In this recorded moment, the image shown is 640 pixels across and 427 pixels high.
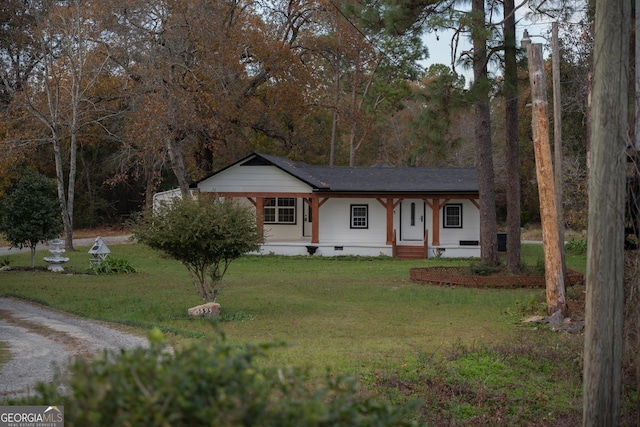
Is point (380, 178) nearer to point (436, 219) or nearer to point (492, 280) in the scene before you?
point (436, 219)

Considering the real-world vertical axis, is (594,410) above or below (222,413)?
below

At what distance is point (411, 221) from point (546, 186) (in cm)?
1988

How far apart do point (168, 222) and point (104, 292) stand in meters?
5.76

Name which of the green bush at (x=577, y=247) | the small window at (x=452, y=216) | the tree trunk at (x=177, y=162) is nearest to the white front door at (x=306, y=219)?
the tree trunk at (x=177, y=162)

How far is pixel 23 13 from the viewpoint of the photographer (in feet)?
146

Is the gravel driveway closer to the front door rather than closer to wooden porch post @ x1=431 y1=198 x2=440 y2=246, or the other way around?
wooden porch post @ x1=431 y1=198 x2=440 y2=246

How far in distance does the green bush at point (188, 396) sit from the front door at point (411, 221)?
32368mm

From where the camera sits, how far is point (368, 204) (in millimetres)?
34750

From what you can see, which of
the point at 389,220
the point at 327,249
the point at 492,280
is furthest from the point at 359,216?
the point at 492,280

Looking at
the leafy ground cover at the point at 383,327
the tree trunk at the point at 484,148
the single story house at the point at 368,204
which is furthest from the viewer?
the single story house at the point at 368,204

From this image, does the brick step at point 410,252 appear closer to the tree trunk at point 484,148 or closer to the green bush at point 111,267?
the tree trunk at point 484,148

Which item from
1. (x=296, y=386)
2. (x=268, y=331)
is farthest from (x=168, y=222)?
(x=296, y=386)

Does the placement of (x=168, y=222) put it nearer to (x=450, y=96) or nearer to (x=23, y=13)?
(x=450, y=96)

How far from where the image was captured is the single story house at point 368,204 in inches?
1313
